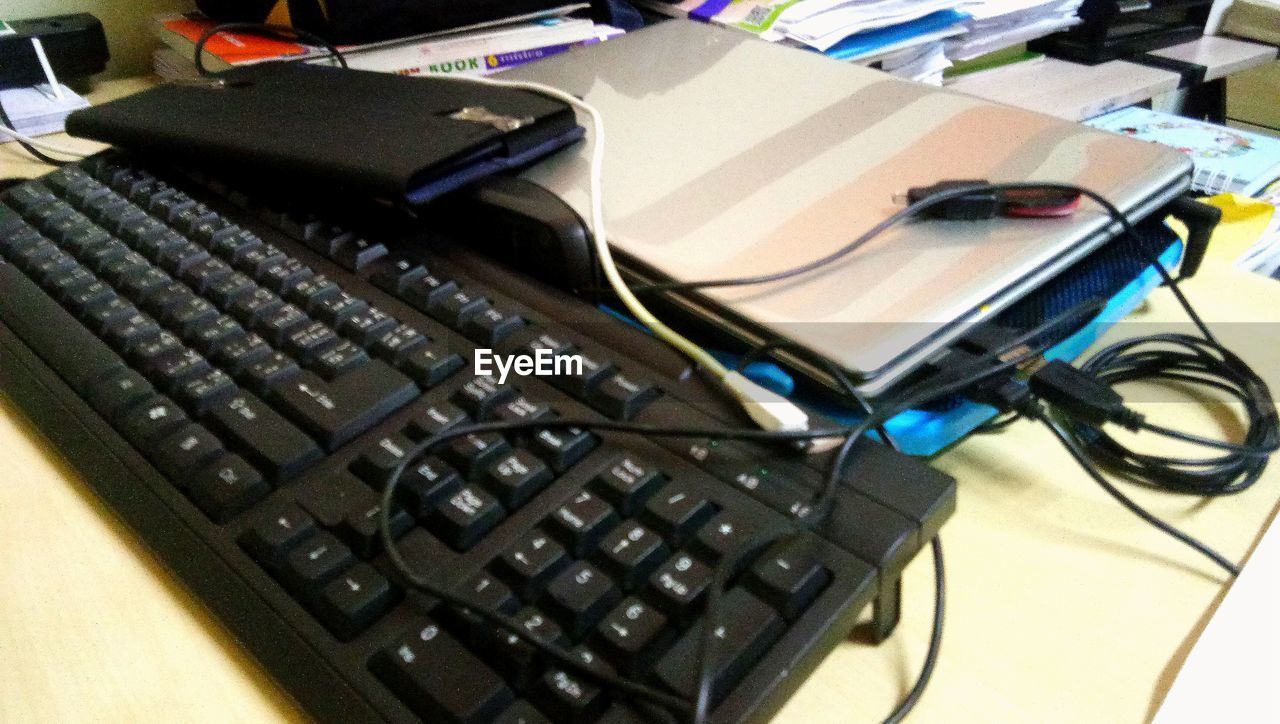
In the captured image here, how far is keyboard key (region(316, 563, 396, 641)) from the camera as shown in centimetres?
26

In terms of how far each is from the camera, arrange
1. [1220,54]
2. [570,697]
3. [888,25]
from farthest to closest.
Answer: [1220,54] < [888,25] < [570,697]

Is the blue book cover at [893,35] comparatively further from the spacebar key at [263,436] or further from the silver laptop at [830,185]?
the spacebar key at [263,436]

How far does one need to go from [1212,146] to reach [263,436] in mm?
976

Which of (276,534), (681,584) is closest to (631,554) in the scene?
(681,584)

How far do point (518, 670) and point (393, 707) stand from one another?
36 mm

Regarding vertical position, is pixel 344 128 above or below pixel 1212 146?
above

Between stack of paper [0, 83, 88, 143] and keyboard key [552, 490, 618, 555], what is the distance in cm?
67

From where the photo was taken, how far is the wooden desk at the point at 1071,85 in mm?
898

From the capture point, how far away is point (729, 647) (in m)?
0.25

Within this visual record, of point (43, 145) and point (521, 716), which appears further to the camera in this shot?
point (43, 145)

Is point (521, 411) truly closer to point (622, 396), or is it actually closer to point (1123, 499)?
point (622, 396)

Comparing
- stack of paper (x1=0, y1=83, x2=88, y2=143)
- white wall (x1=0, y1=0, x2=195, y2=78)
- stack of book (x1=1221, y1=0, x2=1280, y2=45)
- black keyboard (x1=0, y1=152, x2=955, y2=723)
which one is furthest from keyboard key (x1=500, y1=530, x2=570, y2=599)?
stack of book (x1=1221, y1=0, x2=1280, y2=45)

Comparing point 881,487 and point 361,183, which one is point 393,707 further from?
point 361,183

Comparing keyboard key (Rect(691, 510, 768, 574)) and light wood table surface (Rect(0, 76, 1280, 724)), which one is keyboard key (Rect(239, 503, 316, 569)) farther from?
keyboard key (Rect(691, 510, 768, 574))
